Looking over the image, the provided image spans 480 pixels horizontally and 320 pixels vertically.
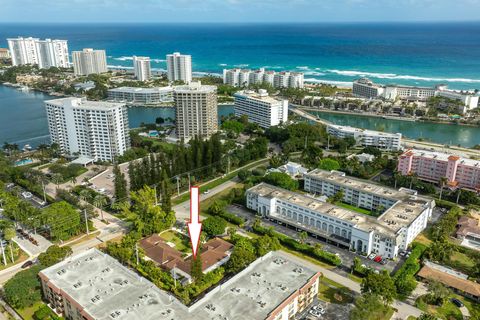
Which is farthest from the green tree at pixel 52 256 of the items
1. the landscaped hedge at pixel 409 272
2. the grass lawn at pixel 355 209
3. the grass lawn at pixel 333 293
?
the grass lawn at pixel 355 209

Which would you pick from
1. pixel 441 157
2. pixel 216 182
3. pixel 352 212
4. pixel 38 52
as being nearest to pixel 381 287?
pixel 352 212

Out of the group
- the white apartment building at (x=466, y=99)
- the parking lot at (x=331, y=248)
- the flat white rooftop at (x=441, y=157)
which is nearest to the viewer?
the parking lot at (x=331, y=248)

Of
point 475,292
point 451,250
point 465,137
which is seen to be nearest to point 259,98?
point 465,137

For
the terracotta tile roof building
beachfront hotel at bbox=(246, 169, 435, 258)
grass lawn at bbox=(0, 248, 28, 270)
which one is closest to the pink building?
beachfront hotel at bbox=(246, 169, 435, 258)

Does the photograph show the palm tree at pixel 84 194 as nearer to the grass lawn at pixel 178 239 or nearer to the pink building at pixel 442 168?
the grass lawn at pixel 178 239

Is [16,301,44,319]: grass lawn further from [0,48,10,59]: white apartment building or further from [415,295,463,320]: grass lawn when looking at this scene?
[0,48,10,59]: white apartment building

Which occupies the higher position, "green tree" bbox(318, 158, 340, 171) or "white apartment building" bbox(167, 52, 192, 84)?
A: "white apartment building" bbox(167, 52, 192, 84)

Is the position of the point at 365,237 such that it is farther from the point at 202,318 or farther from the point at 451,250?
the point at 202,318
